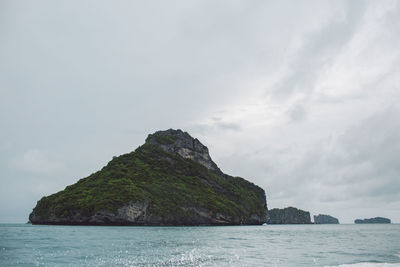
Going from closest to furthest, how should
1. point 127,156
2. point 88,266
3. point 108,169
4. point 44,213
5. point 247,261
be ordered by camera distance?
point 88,266
point 247,261
point 44,213
point 108,169
point 127,156

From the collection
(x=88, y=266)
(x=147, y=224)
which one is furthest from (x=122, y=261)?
(x=147, y=224)

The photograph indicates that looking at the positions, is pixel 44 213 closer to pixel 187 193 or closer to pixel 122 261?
pixel 187 193

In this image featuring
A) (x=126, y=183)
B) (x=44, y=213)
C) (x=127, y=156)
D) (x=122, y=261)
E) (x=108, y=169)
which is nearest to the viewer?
(x=122, y=261)

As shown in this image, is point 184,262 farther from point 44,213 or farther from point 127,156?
point 127,156

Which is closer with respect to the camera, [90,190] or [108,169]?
[90,190]

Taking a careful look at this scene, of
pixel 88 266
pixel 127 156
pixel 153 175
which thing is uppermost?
pixel 127 156

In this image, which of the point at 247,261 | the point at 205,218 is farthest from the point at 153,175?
the point at 247,261

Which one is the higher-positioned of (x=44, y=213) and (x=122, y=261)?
(x=44, y=213)

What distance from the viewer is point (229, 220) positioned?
175 m

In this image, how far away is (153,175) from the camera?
6860 inches

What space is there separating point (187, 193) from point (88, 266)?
147 meters

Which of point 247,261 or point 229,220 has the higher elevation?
point 229,220

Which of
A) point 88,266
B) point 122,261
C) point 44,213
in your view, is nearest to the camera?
point 88,266

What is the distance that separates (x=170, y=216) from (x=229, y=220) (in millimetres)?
45205
